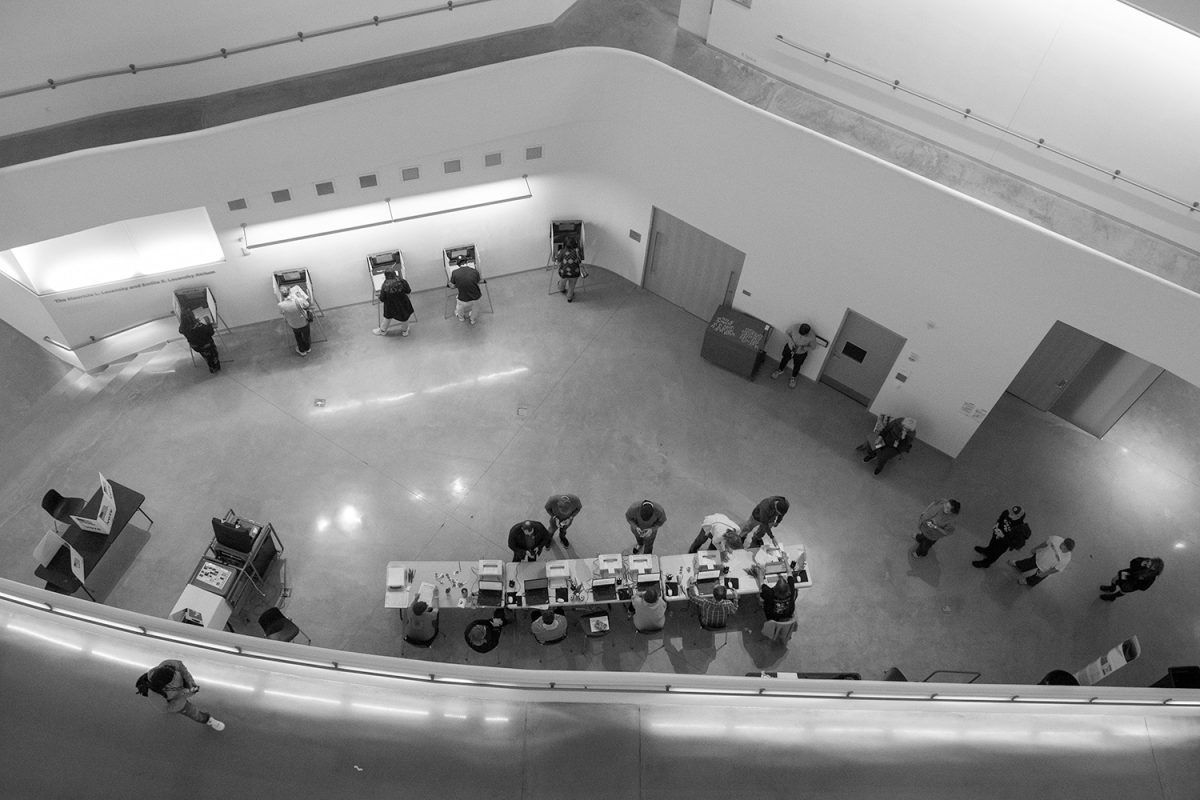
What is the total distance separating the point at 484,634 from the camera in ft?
37.5

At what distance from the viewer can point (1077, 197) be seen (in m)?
11.0

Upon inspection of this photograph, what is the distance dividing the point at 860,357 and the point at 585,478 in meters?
4.57

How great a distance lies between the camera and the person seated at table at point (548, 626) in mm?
11461

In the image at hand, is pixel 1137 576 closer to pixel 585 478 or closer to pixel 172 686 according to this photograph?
pixel 585 478

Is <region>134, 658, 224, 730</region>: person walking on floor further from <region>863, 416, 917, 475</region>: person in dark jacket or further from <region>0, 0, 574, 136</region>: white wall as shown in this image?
<region>863, 416, 917, 475</region>: person in dark jacket

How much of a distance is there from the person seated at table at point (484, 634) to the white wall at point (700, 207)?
6284 millimetres

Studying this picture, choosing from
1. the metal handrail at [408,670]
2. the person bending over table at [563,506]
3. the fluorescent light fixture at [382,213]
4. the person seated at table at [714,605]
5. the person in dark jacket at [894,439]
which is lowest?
the person seated at table at [714,605]

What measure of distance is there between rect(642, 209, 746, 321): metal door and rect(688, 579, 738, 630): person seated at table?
5051 mm

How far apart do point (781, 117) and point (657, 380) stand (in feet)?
14.9

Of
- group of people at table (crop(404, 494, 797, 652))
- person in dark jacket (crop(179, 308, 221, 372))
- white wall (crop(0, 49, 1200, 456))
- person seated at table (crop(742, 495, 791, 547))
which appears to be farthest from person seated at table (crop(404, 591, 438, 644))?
white wall (crop(0, 49, 1200, 456))

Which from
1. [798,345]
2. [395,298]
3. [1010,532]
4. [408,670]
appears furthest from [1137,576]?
[395,298]

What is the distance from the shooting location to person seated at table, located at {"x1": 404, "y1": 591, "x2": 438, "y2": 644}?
37.5 ft

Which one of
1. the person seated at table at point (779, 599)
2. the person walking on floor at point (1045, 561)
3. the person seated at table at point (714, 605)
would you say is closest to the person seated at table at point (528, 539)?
the person seated at table at point (714, 605)

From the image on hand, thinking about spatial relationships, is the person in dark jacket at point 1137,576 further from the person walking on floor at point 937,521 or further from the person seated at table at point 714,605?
the person seated at table at point 714,605
